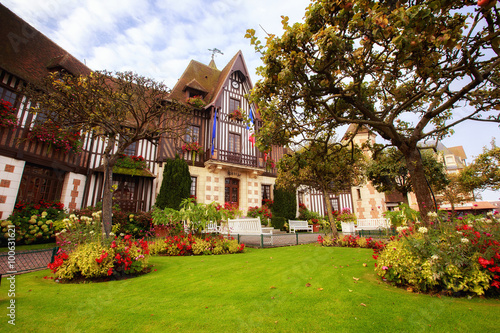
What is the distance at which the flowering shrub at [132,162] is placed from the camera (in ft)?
39.9

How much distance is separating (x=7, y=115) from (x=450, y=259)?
13.4 meters

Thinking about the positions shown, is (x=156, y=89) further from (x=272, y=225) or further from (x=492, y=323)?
(x=272, y=225)

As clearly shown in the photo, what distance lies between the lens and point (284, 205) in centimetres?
1702

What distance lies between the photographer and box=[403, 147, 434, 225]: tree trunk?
13.9 feet

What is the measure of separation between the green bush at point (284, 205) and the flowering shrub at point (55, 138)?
41.3 ft

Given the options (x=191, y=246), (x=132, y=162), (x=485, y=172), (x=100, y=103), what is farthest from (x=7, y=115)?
(x=485, y=172)

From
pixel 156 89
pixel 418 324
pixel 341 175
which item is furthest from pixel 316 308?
pixel 341 175

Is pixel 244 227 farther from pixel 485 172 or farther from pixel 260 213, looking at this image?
pixel 485 172

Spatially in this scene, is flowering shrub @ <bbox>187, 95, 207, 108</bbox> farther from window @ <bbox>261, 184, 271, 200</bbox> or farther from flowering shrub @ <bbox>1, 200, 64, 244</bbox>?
flowering shrub @ <bbox>1, 200, 64, 244</bbox>

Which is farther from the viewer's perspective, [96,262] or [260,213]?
[260,213]

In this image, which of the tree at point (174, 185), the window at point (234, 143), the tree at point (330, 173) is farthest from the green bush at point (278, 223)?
the tree at point (174, 185)

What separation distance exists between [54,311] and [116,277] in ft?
5.92

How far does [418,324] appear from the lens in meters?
2.42

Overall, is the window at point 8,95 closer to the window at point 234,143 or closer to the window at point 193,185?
the window at point 193,185
